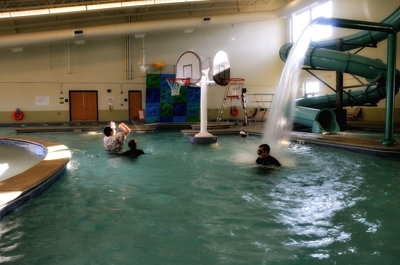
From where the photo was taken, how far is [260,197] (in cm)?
396

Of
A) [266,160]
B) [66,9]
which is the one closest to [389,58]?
[266,160]

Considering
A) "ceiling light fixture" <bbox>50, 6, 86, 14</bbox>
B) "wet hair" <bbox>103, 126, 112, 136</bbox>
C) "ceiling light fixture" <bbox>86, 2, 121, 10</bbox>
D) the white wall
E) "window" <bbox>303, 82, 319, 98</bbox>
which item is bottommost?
"wet hair" <bbox>103, 126, 112, 136</bbox>

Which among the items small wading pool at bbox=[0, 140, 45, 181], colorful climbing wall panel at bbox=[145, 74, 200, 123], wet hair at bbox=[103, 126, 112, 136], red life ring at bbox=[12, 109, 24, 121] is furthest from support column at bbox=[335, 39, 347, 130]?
red life ring at bbox=[12, 109, 24, 121]

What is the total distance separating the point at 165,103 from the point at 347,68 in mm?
9285

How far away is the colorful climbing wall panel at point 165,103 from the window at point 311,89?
611 cm

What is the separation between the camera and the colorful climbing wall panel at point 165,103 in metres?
16.8

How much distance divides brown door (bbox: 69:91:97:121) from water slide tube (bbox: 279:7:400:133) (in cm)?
1038

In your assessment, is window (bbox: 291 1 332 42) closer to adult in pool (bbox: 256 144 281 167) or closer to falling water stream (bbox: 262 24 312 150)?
falling water stream (bbox: 262 24 312 150)

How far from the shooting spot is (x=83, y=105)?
696 inches

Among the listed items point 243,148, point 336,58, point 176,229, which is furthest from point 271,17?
point 176,229

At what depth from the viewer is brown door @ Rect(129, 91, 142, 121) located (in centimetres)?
1814

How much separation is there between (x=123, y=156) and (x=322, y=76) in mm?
12892

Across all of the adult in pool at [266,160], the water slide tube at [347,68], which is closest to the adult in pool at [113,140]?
the adult in pool at [266,160]

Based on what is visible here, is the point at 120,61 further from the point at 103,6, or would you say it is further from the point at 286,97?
the point at 286,97
